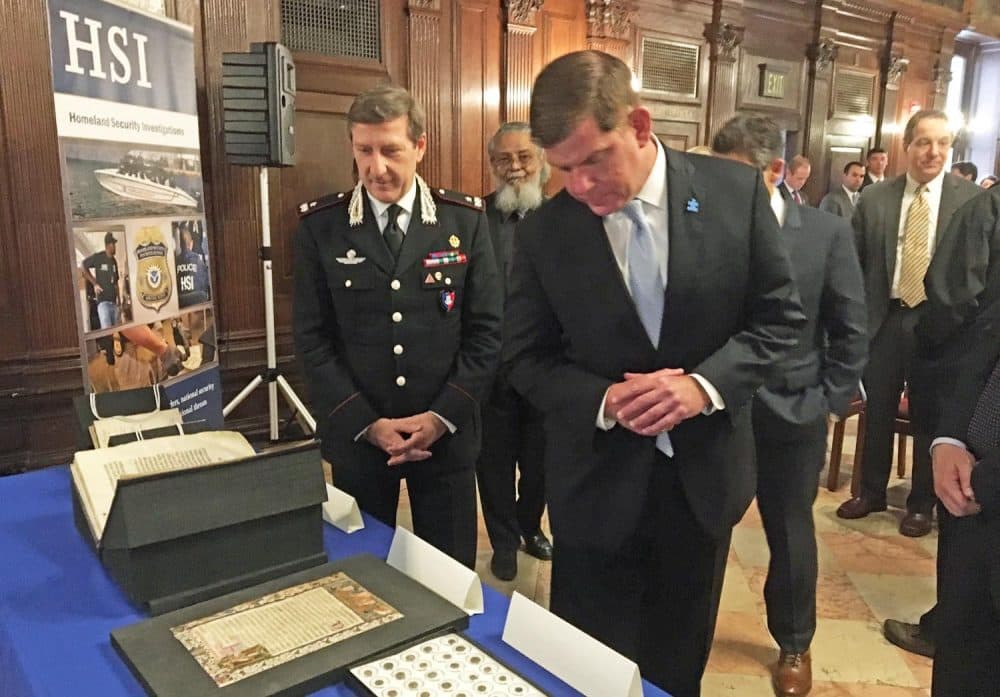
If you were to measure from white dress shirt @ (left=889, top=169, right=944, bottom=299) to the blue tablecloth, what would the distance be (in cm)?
290

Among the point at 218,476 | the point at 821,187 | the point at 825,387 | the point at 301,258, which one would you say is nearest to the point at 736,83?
the point at 821,187

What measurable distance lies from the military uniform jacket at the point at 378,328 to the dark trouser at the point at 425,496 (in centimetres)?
4

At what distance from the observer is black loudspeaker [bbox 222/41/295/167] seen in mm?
3914

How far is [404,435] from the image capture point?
1.89 m

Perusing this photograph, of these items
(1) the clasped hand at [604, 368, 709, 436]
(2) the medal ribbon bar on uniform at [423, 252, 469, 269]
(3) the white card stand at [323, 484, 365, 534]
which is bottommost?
(3) the white card stand at [323, 484, 365, 534]

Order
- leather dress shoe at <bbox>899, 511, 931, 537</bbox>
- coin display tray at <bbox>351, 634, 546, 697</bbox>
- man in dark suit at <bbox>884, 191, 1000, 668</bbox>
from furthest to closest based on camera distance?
leather dress shoe at <bbox>899, 511, 931, 537</bbox> < man in dark suit at <bbox>884, 191, 1000, 668</bbox> < coin display tray at <bbox>351, 634, 546, 697</bbox>

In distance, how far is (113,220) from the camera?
8.87ft

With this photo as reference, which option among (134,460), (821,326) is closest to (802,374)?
(821,326)

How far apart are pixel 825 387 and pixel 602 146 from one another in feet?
4.00

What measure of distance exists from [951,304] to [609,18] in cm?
→ 407

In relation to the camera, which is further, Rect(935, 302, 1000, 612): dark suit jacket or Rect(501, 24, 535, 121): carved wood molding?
Rect(501, 24, 535, 121): carved wood molding

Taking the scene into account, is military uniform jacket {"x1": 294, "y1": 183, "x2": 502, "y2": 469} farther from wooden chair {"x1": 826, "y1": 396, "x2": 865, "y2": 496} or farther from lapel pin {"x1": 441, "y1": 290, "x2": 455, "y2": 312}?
wooden chair {"x1": 826, "y1": 396, "x2": 865, "y2": 496}

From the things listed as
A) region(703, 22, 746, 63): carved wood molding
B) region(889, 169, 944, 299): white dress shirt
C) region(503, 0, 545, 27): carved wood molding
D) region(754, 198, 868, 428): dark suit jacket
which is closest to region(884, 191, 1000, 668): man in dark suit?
region(889, 169, 944, 299): white dress shirt

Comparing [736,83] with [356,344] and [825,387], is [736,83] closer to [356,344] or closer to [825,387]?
[825,387]
